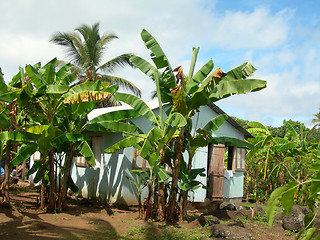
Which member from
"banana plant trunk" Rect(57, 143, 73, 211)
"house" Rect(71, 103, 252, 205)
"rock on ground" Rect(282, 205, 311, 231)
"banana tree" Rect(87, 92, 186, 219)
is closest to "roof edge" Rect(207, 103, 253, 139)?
"house" Rect(71, 103, 252, 205)

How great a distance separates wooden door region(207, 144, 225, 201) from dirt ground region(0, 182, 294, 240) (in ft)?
7.08

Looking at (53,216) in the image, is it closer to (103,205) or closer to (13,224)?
(13,224)

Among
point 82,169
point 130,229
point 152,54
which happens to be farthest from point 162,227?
point 82,169

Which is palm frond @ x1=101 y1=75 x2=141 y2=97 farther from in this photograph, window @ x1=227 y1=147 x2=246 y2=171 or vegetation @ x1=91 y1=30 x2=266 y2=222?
vegetation @ x1=91 y1=30 x2=266 y2=222

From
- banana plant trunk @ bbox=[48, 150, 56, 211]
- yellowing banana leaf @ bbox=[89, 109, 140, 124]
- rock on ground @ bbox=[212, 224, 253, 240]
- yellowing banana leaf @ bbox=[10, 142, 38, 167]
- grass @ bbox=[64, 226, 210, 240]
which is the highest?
yellowing banana leaf @ bbox=[89, 109, 140, 124]

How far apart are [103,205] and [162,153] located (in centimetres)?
335

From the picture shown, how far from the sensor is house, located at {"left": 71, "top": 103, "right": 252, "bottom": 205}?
10.2 m

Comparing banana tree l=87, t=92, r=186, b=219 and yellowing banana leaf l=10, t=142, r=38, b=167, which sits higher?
banana tree l=87, t=92, r=186, b=219

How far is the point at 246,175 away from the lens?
16.0 metres

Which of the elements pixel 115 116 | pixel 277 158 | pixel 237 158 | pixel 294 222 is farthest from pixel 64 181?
pixel 277 158

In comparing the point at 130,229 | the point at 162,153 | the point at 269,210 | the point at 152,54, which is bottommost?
the point at 130,229

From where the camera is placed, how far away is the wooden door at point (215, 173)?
39.4ft

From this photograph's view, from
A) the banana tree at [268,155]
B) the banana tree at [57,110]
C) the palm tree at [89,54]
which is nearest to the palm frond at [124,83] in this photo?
the palm tree at [89,54]

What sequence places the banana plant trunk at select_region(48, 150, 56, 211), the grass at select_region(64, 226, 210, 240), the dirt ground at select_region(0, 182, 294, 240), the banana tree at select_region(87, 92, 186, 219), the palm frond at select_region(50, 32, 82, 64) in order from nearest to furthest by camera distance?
the dirt ground at select_region(0, 182, 294, 240)
the grass at select_region(64, 226, 210, 240)
the banana tree at select_region(87, 92, 186, 219)
the banana plant trunk at select_region(48, 150, 56, 211)
the palm frond at select_region(50, 32, 82, 64)
